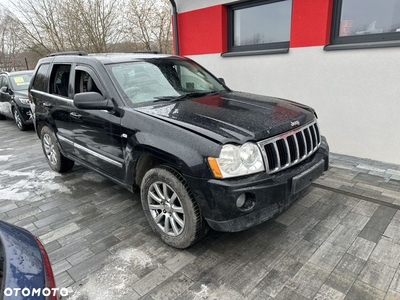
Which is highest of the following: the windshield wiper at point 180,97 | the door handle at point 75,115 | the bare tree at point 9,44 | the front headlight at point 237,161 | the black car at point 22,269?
the bare tree at point 9,44

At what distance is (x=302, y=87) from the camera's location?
499 cm

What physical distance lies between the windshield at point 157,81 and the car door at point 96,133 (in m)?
0.24

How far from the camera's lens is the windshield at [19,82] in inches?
321

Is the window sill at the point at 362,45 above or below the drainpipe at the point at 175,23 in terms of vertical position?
below

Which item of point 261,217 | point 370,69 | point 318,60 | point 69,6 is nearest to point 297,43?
point 318,60

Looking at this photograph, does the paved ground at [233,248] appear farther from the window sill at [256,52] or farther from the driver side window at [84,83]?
the window sill at [256,52]

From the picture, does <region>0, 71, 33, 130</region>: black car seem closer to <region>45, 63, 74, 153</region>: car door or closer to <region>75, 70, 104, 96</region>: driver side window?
<region>45, 63, 74, 153</region>: car door

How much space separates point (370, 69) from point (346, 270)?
10.4 ft

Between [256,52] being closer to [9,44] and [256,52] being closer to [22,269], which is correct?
[22,269]

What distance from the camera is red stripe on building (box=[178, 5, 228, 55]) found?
6.01 metres

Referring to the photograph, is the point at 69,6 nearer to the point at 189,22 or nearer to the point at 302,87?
the point at 189,22

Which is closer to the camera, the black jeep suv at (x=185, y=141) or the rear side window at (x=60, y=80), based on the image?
the black jeep suv at (x=185, y=141)

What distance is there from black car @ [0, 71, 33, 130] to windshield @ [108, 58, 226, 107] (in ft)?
18.8

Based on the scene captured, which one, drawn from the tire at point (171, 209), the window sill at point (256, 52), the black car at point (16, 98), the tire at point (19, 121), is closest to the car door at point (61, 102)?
the tire at point (171, 209)
